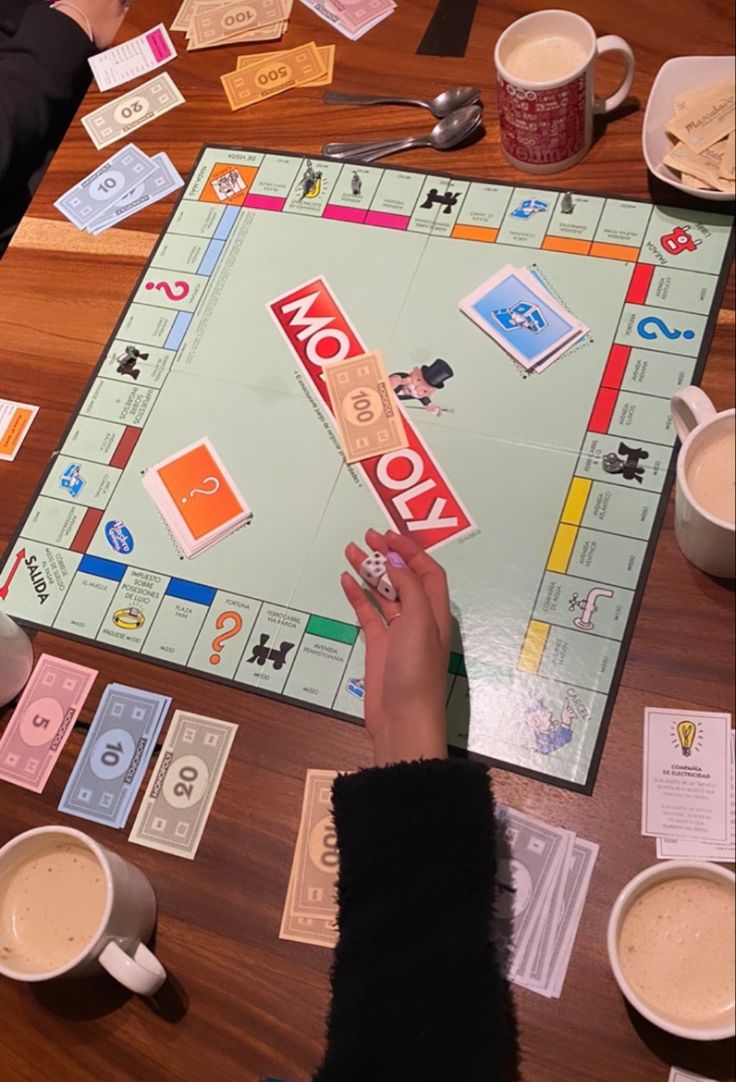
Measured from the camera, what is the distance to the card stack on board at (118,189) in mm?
1253

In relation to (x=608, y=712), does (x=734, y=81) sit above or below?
above

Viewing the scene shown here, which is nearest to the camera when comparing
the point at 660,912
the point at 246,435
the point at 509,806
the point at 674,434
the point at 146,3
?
the point at 660,912

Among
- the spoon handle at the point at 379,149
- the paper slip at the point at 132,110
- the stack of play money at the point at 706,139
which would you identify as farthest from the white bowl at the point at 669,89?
the paper slip at the point at 132,110

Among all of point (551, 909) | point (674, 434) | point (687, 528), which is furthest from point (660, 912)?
point (674, 434)

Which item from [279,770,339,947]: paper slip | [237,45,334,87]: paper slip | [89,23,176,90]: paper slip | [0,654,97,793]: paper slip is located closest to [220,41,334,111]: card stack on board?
[237,45,334,87]: paper slip

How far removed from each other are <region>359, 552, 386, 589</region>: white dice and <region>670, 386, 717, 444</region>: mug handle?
301 mm

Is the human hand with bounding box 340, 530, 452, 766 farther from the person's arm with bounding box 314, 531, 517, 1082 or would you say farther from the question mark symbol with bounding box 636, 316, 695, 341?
the question mark symbol with bounding box 636, 316, 695, 341

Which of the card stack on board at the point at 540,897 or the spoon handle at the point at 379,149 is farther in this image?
the spoon handle at the point at 379,149

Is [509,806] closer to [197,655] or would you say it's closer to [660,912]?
[660,912]

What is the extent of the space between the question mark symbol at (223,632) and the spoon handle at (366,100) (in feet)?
2.24

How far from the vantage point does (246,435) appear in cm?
108

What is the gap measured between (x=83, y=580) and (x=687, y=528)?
63 centimetres

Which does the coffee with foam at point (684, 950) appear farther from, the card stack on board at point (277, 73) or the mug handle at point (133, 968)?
the card stack on board at point (277, 73)

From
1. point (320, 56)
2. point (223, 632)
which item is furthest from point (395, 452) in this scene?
point (320, 56)
